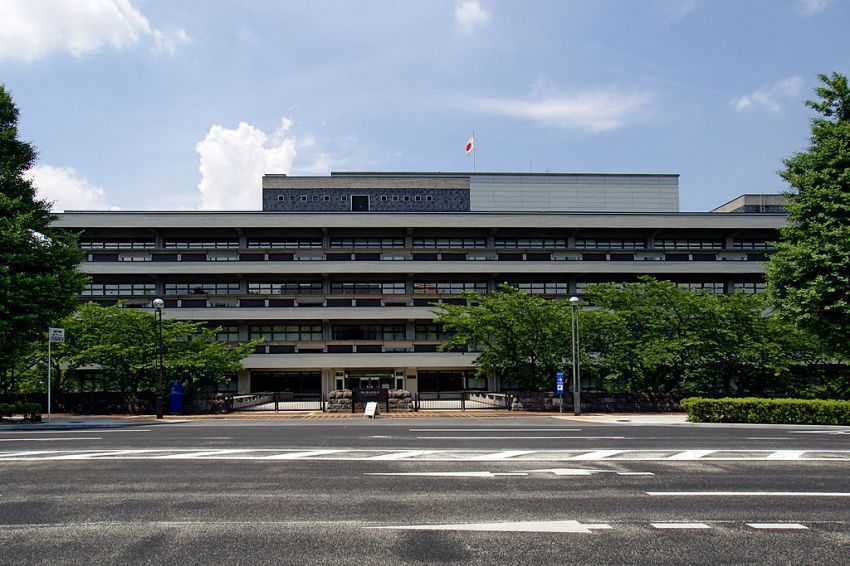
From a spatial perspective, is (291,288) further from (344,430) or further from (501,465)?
(501,465)

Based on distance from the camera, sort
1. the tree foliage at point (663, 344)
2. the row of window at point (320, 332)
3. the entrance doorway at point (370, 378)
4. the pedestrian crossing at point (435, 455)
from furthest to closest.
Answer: the row of window at point (320, 332), the entrance doorway at point (370, 378), the tree foliage at point (663, 344), the pedestrian crossing at point (435, 455)

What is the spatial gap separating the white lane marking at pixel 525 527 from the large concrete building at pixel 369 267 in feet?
137

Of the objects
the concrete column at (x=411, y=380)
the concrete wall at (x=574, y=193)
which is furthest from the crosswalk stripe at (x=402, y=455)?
the concrete wall at (x=574, y=193)

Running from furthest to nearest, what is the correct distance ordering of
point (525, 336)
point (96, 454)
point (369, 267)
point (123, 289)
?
point (123, 289)
point (369, 267)
point (525, 336)
point (96, 454)

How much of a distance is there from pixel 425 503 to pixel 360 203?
5103 centimetres

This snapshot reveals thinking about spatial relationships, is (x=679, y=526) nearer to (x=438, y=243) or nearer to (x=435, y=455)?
(x=435, y=455)

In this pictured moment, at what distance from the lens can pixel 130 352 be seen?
3269 centimetres

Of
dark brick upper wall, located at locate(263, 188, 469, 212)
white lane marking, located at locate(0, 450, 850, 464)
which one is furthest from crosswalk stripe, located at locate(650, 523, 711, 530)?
dark brick upper wall, located at locate(263, 188, 469, 212)

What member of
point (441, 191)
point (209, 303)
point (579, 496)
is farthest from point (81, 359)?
point (441, 191)

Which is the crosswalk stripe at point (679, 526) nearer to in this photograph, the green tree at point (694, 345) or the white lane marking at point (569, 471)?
the white lane marking at point (569, 471)

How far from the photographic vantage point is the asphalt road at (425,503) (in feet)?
21.0

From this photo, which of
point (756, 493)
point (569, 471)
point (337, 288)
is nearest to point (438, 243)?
point (337, 288)

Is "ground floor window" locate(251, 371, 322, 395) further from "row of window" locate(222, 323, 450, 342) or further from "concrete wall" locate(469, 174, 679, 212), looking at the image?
"concrete wall" locate(469, 174, 679, 212)

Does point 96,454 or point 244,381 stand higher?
point 96,454
